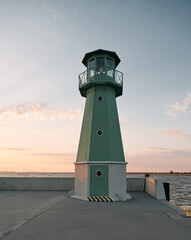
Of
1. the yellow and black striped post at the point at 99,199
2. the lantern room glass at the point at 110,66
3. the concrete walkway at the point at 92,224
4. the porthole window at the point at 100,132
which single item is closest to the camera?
the concrete walkway at the point at 92,224

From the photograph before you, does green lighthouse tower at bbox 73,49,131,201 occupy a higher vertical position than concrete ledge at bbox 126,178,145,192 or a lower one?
higher

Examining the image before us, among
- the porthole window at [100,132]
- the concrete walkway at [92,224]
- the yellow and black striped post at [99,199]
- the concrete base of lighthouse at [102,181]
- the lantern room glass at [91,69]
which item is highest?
the lantern room glass at [91,69]

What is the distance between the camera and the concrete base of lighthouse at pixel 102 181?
15023 millimetres

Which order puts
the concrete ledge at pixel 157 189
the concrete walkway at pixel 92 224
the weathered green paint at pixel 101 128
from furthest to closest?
the weathered green paint at pixel 101 128, the concrete ledge at pixel 157 189, the concrete walkway at pixel 92 224

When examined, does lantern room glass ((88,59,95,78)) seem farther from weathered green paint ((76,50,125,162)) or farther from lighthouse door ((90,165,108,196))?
lighthouse door ((90,165,108,196))

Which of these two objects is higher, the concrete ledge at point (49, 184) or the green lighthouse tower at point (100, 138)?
the green lighthouse tower at point (100, 138)

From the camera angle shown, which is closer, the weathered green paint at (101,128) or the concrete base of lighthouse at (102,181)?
the concrete base of lighthouse at (102,181)

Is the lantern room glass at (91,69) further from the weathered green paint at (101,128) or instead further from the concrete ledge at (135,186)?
the concrete ledge at (135,186)

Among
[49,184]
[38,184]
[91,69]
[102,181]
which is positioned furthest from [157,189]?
[38,184]

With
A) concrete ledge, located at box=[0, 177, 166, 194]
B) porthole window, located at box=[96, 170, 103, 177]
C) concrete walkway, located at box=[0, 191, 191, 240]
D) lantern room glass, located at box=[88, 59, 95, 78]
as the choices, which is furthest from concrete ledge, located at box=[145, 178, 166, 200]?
lantern room glass, located at box=[88, 59, 95, 78]

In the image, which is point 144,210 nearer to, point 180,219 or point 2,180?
point 180,219

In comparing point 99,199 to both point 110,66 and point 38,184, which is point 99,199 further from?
point 110,66

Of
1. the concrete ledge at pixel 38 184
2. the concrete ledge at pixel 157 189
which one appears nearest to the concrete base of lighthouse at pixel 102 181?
the concrete ledge at pixel 157 189

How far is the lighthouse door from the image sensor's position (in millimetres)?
15031
